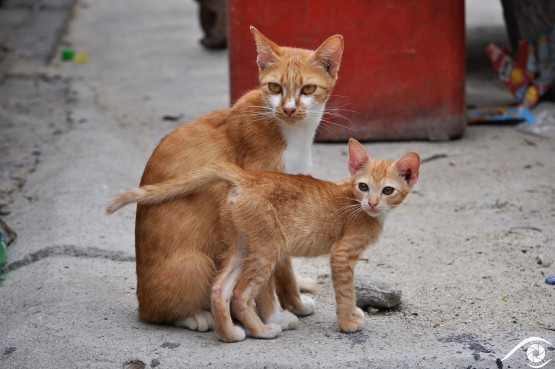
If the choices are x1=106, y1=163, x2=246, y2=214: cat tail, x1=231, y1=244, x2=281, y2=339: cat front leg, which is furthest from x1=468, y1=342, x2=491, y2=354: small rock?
x1=106, y1=163, x2=246, y2=214: cat tail

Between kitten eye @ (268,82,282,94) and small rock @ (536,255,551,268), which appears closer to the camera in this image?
kitten eye @ (268,82,282,94)

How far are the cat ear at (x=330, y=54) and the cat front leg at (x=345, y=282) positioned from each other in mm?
862

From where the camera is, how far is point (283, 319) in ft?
12.5

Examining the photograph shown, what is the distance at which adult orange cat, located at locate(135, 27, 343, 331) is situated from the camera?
367 cm

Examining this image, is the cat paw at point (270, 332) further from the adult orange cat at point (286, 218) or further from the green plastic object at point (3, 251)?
the green plastic object at point (3, 251)

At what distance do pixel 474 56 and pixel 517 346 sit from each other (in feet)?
21.6

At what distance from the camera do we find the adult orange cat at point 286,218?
11.6 ft

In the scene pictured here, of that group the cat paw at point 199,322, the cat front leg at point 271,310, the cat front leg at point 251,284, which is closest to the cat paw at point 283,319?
the cat front leg at point 271,310

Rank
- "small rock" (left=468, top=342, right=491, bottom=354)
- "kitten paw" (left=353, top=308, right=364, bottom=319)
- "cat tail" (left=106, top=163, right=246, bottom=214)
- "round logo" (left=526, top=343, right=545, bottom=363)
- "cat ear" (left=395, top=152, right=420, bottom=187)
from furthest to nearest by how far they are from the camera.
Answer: "kitten paw" (left=353, top=308, right=364, bottom=319)
"cat ear" (left=395, top=152, right=420, bottom=187)
"cat tail" (left=106, top=163, right=246, bottom=214)
"small rock" (left=468, top=342, right=491, bottom=354)
"round logo" (left=526, top=343, right=545, bottom=363)

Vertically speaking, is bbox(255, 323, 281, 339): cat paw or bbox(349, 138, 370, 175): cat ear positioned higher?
bbox(349, 138, 370, 175): cat ear

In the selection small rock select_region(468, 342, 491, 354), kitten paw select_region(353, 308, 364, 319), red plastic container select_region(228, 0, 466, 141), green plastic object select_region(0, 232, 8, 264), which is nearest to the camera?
small rock select_region(468, 342, 491, 354)

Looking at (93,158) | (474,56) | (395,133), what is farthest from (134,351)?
(474,56)

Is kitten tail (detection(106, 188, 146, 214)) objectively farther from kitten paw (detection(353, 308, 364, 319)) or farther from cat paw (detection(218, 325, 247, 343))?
kitten paw (detection(353, 308, 364, 319))

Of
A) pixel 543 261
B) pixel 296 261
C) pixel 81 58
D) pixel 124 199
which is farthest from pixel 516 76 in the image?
pixel 81 58
